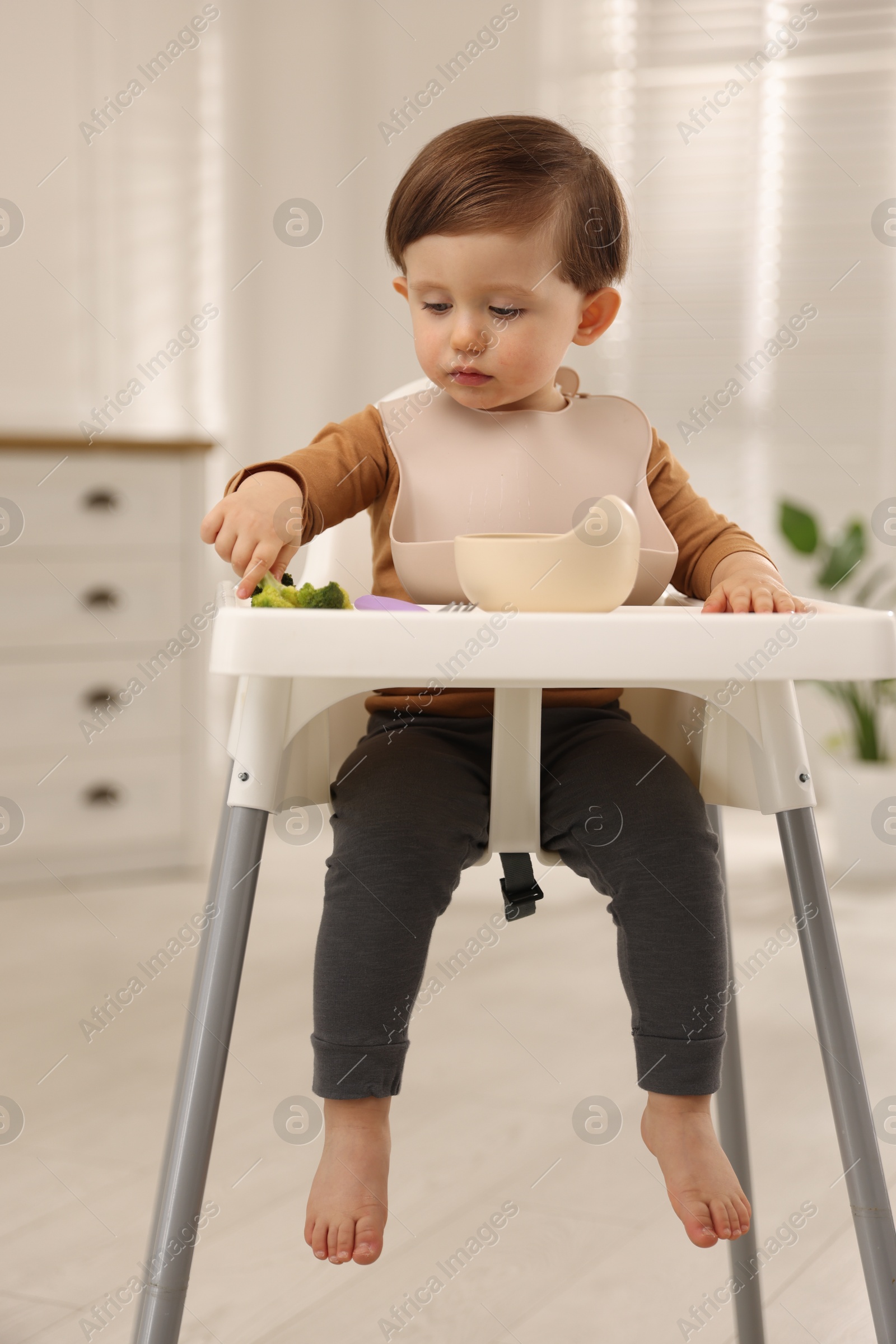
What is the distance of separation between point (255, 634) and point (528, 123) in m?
0.47

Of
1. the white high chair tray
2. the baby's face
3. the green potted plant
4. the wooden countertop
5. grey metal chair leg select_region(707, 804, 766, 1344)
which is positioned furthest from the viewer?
the green potted plant

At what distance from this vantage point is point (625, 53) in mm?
2959

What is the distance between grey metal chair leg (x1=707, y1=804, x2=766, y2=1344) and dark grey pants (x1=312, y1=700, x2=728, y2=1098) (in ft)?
0.62

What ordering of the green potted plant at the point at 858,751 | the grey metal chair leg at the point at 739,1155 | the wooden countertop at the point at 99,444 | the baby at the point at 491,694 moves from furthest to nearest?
1. the green potted plant at the point at 858,751
2. the wooden countertop at the point at 99,444
3. the grey metal chair leg at the point at 739,1155
4. the baby at the point at 491,694

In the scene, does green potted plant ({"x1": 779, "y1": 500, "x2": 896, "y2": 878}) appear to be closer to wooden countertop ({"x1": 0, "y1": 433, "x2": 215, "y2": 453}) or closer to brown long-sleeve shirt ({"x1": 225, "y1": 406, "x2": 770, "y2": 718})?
wooden countertop ({"x1": 0, "y1": 433, "x2": 215, "y2": 453})

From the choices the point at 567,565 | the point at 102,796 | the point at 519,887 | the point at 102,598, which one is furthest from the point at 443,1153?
the point at 102,598

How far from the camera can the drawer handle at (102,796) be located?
232 centimetres

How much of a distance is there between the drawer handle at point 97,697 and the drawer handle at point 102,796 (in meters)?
0.14

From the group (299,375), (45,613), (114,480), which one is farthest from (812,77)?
(45,613)

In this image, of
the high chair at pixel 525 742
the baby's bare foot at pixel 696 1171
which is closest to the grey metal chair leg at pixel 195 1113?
the high chair at pixel 525 742

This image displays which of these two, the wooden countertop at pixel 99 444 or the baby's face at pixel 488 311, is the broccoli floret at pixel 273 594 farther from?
the wooden countertop at pixel 99 444

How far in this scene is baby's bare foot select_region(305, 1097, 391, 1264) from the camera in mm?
695

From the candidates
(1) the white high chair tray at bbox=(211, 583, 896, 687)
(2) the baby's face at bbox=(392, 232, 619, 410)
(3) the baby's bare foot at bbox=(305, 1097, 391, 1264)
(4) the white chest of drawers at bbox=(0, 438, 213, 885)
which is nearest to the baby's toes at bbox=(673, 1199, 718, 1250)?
(3) the baby's bare foot at bbox=(305, 1097, 391, 1264)

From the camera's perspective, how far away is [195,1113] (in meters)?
0.72
